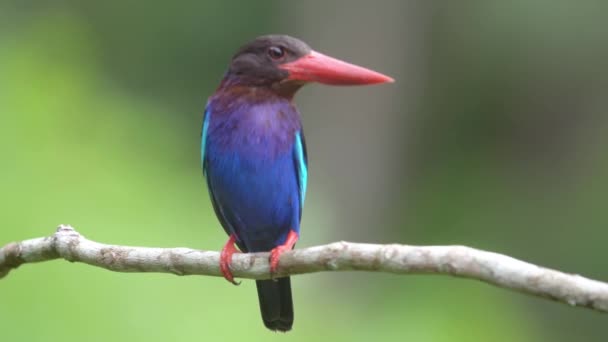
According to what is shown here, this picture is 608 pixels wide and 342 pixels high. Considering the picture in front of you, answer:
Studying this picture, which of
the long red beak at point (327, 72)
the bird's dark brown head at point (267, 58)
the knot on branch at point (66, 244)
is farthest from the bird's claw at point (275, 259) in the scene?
the bird's dark brown head at point (267, 58)

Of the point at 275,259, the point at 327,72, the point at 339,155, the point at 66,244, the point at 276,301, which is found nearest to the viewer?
the point at 275,259

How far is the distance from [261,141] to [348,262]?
1386 mm

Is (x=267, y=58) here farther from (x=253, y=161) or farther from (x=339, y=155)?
(x=339, y=155)

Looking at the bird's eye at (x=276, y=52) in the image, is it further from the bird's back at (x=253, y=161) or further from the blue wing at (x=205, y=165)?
the blue wing at (x=205, y=165)


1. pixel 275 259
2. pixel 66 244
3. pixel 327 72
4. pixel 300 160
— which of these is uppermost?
pixel 327 72

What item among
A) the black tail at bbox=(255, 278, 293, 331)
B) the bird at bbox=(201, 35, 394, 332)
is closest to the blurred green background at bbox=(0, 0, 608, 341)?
the black tail at bbox=(255, 278, 293, 331)

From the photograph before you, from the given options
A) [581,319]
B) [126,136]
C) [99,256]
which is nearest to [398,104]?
[581,319]

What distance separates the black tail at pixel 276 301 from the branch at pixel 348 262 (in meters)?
0.77

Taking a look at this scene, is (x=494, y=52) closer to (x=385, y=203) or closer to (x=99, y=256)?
(x=385, y=203)

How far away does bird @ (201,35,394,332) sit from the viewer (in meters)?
4.30

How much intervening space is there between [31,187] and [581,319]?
18.5 ft

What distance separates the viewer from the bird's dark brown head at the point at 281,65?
14.0ft

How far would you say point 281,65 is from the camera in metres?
4.38

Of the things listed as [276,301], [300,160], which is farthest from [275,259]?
[276,301]
